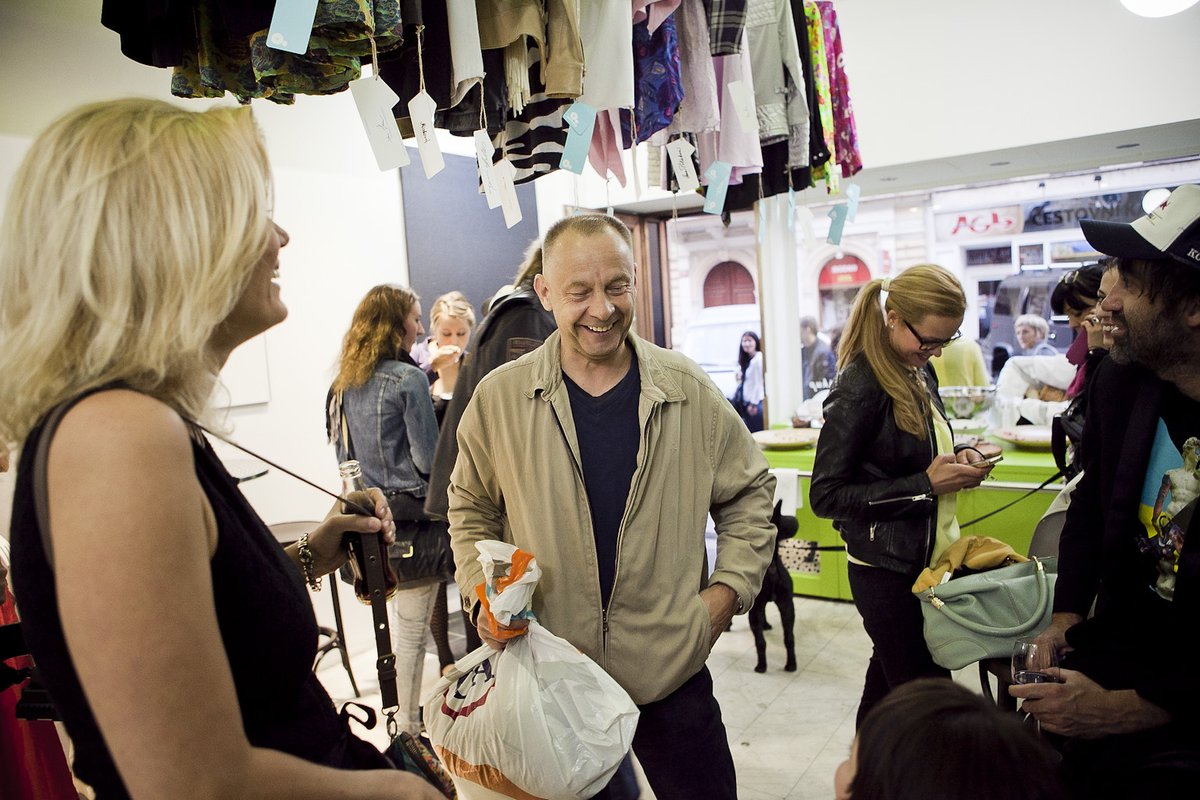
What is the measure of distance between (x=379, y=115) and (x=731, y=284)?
18.0ft

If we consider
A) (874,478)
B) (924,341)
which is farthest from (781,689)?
(924,341)

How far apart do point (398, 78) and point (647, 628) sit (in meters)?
1.52

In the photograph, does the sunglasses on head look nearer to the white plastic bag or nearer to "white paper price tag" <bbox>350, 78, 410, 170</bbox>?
the white plastic bag

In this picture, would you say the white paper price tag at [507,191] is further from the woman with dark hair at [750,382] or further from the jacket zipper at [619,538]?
the woman with dark hair at [750,382]

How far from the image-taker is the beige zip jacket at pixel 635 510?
1.69m

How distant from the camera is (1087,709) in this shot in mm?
1449

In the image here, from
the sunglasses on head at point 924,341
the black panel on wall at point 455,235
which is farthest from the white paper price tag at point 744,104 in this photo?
the black panel on wall at point 455,235

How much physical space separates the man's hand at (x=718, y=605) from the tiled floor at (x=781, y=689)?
1238 millimetres

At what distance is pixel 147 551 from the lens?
0.65m

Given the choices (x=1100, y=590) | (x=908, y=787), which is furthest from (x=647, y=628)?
(x=1100, y=590)

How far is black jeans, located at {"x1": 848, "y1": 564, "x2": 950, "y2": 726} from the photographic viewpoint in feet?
7.16

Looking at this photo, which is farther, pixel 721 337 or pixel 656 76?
pixel 721 337

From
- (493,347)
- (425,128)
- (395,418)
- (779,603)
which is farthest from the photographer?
(779,603)

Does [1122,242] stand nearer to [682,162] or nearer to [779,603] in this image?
[682,162]
